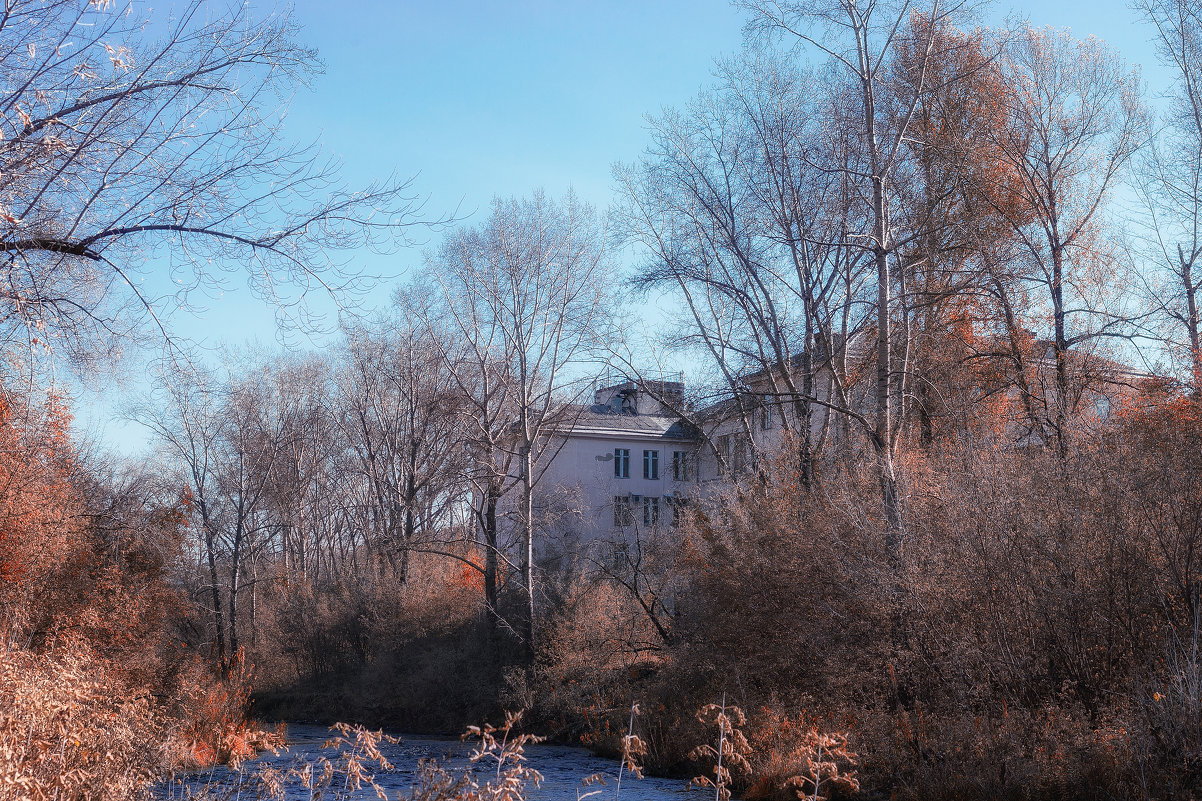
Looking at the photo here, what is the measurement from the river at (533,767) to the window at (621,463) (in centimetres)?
2136

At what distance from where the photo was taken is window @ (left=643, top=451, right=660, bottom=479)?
4828 centimetres

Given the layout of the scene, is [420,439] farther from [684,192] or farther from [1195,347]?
[1195,347]

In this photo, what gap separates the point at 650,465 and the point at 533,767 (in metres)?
32.3

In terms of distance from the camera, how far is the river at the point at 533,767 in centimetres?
1519

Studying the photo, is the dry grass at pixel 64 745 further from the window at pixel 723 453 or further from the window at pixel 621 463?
the window at pixel 621 463

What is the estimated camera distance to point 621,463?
4781cm

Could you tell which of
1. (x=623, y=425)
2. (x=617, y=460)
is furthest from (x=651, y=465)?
(x=623, y=425)

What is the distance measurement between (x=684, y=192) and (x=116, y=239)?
1890cm

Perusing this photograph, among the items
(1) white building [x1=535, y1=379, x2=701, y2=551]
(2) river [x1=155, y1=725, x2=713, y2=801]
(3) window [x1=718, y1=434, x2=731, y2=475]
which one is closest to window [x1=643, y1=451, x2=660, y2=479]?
(1) white building [x1=535, y1=379, x2=701, y2=551]

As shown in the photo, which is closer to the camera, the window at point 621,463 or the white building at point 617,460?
the white building at point 617,460

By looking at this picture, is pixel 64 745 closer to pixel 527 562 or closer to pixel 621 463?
pixel 527 562

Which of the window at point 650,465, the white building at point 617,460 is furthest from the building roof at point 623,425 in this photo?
the window at point 650,465

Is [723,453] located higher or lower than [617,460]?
lower

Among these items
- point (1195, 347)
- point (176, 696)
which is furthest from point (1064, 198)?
point (176, 696)
